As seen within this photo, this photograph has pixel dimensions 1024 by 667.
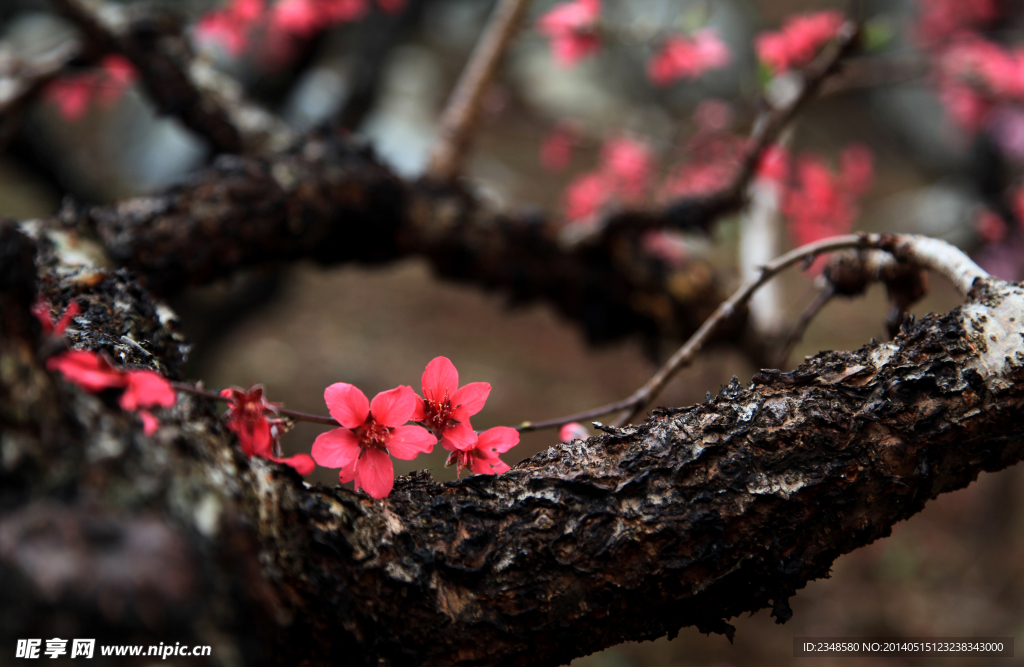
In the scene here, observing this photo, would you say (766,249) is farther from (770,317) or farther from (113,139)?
(113,139)

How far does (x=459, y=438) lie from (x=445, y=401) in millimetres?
45

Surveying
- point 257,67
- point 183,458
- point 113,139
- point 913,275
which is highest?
point 113,139

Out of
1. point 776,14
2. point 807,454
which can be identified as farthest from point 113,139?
point 776,14

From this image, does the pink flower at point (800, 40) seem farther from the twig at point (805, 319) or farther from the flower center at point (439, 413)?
the flower center at point (439, 413)

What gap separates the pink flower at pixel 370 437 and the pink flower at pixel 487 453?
47mm

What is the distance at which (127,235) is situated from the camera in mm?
956

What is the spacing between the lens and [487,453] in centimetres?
58

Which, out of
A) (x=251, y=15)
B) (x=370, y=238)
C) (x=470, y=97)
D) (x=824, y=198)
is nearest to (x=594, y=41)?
(x=470, y=97)

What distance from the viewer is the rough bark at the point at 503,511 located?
0.35 metres

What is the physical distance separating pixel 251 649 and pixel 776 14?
7.29m

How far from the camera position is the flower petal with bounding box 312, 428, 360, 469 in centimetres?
52

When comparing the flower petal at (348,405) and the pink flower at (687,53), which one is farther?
the pink flower at (687,53)


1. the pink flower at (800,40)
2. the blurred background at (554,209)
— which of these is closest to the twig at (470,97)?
the blurred background at (554,209)

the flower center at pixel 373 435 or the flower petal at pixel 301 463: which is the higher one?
the flower center at pixel 373 435
